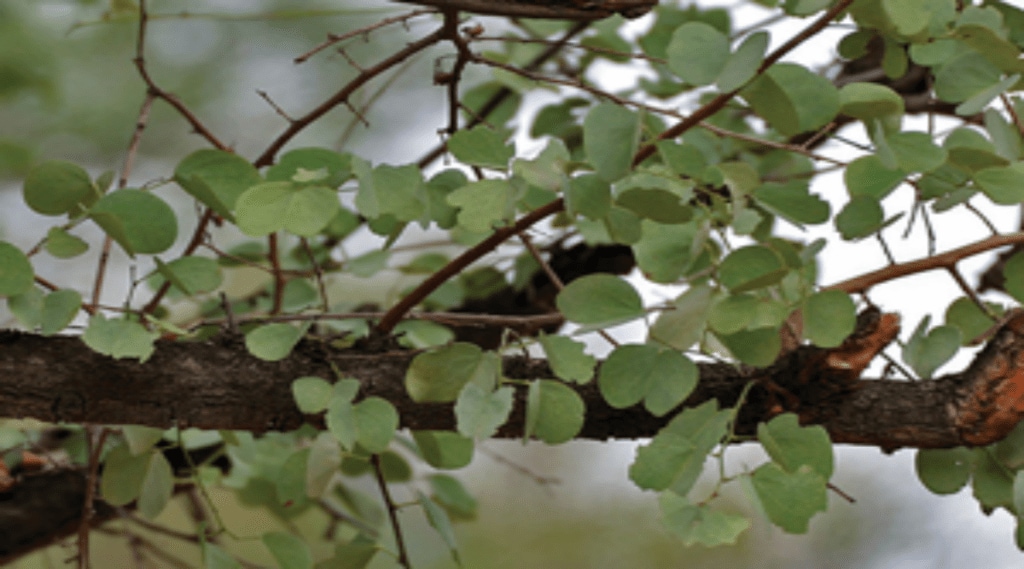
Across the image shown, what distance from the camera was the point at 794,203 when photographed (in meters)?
0.40

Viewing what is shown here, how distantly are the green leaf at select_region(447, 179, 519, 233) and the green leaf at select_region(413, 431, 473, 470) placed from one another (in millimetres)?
143

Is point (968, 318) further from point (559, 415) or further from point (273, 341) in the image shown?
point (273, 341)

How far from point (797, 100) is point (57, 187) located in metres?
0.29

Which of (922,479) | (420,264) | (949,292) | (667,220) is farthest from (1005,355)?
(949,292)

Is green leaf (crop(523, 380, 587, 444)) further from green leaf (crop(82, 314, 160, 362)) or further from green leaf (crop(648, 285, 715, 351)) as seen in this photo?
green leaf (crop(82, 314, 160, 362))

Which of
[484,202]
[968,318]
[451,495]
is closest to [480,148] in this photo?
[484,202]

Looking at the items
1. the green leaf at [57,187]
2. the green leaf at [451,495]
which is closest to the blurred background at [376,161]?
the green leaf at [451,495]

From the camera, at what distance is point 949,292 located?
40.0 inches

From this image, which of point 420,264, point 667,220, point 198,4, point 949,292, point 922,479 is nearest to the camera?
point 667,220

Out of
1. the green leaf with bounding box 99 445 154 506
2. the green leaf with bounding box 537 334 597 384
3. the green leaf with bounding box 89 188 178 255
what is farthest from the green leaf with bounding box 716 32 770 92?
the green leaf with bounding box 99 445 154 506

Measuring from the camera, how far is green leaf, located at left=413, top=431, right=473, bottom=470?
490 millimetres

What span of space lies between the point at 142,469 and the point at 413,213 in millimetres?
213

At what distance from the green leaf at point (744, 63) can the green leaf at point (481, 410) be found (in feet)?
0.44

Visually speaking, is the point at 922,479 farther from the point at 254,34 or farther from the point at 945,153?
the point at 254,34
